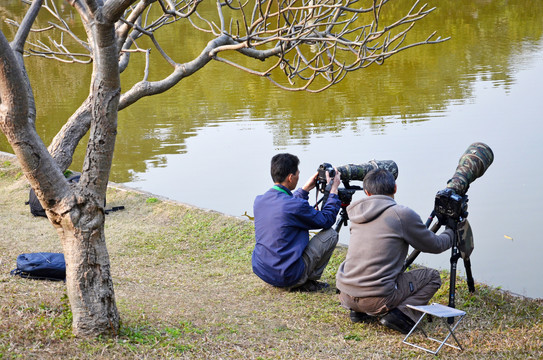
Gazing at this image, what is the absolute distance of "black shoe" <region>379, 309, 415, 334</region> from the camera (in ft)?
11.8

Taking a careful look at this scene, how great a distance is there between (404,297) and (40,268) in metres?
2.38

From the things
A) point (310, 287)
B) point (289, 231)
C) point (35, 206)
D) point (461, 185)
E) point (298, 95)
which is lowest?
point (310, 287)

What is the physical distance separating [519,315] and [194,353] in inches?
79.2

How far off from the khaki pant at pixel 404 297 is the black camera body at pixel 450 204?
1.15 ft

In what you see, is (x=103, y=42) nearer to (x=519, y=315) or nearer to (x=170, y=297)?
(x=170, y=297)

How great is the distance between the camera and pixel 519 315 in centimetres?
395

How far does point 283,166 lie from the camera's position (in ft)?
13.7

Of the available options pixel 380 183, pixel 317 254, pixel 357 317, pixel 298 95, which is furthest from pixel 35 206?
pixel 298 95

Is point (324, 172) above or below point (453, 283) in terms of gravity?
above

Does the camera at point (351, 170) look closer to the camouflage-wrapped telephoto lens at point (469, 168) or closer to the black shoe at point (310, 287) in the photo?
the camouflage-wrapped telephoto lens at point (469, 168)

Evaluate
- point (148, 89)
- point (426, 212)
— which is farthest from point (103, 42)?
point (426, 212)

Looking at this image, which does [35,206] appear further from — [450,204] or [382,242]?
[450,204]

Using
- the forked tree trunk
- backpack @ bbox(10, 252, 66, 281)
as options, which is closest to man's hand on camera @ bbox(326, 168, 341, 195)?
the forked tree trunk

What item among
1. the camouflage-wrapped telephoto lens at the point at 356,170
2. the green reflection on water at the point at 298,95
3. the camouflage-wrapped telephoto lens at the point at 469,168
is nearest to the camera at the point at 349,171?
the camouflage-wrapped telephoto lens at the point at 356,170
